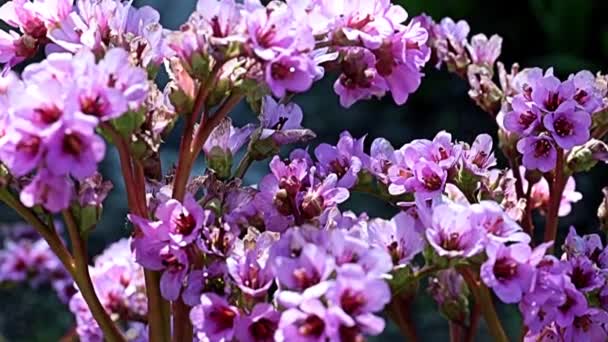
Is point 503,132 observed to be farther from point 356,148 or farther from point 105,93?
point 105,93

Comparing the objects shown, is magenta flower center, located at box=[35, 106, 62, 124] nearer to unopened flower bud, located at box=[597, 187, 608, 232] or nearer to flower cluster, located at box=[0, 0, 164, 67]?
flower cluster, located at box=[0, 0, 164, 67]

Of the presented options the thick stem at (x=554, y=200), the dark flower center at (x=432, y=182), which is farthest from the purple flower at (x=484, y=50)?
the dark flower center at (x=432, y=182)

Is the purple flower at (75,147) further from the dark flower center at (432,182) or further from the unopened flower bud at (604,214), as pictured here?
the unopened flower bud at (604,214)

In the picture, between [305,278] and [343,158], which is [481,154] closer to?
[343,158]

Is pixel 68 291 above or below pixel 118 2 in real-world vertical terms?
below

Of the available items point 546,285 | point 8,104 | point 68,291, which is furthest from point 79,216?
point 68,291
